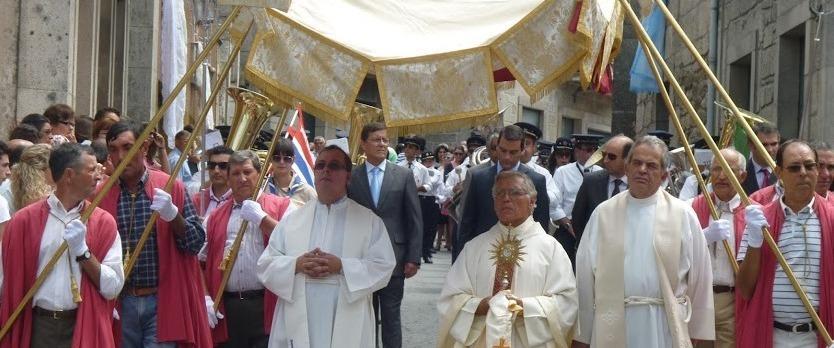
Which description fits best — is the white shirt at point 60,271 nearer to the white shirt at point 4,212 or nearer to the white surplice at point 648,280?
the white shirt at point 4,212

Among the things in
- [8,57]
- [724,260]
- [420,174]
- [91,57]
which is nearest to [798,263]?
[724,260]

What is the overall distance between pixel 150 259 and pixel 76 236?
114 centimetres

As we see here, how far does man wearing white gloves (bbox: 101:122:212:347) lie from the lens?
837 centimetres

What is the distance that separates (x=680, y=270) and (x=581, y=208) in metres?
2.98

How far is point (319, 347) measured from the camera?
8508 millimetres

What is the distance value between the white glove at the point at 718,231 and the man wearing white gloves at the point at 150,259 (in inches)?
121

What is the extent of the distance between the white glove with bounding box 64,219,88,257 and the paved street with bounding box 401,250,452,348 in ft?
17.5

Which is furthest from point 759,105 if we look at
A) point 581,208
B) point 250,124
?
point 250,124

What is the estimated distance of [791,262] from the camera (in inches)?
311

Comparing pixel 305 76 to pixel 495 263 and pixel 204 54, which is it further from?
pixel 495 263

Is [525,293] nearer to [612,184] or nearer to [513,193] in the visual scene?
[513,193]

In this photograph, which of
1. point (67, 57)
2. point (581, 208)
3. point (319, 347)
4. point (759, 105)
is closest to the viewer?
point (319, 347)

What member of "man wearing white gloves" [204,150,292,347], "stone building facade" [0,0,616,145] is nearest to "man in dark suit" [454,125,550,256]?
"stone building facade" [0,0,616,145]

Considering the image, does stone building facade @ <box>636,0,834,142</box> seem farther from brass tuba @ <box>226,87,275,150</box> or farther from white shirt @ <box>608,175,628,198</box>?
brass tuba @ <box>226,87,275,150</box>
